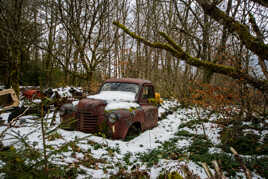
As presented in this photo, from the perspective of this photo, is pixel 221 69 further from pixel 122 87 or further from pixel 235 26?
pixel 122 87

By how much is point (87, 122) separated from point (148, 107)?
224cm

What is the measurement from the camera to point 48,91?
29.2 feet

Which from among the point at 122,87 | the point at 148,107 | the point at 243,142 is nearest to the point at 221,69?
the point at 243,142

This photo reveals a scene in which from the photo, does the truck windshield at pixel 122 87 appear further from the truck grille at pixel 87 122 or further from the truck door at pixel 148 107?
the truck grille at pixel 87 122

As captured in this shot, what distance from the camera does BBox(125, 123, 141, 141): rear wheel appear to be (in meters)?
4.99

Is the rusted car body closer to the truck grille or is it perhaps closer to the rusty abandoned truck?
the rusty abandoned truck

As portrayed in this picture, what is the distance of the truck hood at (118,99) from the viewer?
4.93 m

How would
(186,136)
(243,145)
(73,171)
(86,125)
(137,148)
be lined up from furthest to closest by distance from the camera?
(186,136) < (86,125) < (137,148) < (243,145) < (73,171)

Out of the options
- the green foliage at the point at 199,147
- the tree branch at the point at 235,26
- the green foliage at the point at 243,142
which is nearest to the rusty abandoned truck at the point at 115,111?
the green foliage at the point at 199,147

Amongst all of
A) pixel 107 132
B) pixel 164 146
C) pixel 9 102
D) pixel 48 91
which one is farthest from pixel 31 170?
pixel 48 91

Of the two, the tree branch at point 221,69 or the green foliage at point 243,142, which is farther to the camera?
the green foliage at point 243,142

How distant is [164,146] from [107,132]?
160 centimetres

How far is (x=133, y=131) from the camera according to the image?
211 inches

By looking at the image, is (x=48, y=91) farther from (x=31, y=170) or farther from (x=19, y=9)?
(x=31, y=170)
